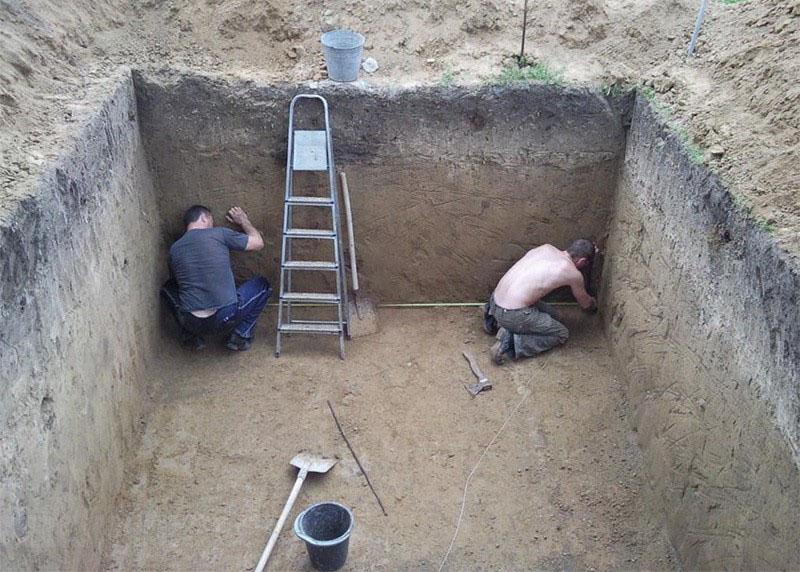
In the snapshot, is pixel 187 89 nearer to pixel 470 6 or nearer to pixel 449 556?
pixel 470 6

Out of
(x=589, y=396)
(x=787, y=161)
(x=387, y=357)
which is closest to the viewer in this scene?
(x=787, y=161)

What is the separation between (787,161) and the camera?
4449mm

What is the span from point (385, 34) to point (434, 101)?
38.3 inches

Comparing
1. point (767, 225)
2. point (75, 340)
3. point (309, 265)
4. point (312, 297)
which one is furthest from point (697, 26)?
point (75, 340)

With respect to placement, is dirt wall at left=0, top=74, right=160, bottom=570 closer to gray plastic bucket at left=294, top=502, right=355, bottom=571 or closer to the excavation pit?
the excavation pit

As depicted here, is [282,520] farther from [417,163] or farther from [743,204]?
[743,204]

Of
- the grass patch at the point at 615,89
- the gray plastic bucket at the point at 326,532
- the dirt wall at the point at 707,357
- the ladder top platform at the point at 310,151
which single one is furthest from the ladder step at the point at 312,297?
the grass patch at the point at 615,89

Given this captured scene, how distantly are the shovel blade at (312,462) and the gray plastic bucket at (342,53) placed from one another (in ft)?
9.80

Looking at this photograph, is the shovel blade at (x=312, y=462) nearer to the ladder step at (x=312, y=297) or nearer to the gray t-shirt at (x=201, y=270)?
the ladder step at (x=312, y=297)

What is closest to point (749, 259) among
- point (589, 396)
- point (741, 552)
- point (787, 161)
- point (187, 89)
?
point (787, 161)

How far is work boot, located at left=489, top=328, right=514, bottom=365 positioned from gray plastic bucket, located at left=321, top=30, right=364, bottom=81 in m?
2.47

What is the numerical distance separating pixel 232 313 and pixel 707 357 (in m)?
3.62

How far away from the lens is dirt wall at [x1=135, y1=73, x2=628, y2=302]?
6.09m

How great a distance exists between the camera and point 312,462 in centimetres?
530
